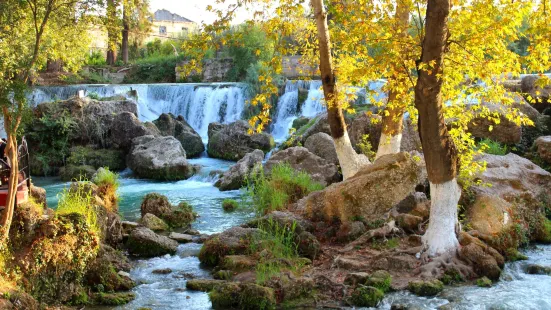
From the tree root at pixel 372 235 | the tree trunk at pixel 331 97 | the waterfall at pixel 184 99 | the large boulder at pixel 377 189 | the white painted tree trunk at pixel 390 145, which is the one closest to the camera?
the tree root at pixel 372 235

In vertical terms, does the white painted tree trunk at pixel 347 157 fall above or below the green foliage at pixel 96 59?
below

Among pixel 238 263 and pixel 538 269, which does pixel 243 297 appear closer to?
pixel 238 263

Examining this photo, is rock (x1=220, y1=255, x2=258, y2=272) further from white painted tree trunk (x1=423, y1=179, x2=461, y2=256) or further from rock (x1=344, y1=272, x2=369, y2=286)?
white painted tree trunk (x1=423, y1=179, x2=461, y2=256)

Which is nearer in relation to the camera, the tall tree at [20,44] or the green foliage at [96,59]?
the tall tree at [20,44]

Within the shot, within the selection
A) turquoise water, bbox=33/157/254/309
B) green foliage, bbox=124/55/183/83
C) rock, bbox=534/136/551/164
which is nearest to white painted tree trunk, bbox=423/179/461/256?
turquoise water, bbox=33/157/254/309

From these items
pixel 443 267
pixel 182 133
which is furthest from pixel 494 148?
pixel 182 133

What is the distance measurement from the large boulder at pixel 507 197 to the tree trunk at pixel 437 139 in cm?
130

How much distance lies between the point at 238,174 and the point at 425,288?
31.3ft

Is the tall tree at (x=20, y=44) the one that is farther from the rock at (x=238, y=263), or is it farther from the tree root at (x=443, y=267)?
the tree root at (x=443, y=267)

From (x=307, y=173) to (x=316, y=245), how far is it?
4.92 meters

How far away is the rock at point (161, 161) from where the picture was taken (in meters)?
19.0

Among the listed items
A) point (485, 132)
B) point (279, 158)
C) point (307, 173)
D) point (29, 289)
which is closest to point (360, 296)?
point (29, 289)

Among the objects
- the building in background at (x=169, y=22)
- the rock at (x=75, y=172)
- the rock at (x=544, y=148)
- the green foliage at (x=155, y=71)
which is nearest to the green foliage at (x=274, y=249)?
the rock at (x=544, y=148)

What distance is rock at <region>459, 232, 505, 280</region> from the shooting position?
8.54 meters
